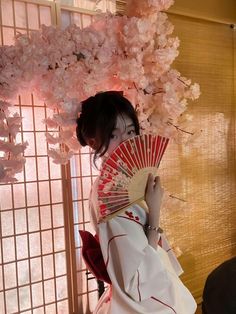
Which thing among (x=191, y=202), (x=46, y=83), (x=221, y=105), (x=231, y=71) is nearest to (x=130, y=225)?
(x=46, y=83)

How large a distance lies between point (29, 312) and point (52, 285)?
0.22m

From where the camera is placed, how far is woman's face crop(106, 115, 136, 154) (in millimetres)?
1532

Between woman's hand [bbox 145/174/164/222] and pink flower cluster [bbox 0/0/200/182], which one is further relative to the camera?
pink flower cluster [bbox 0/0/200/182]

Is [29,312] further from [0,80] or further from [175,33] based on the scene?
[175,33]

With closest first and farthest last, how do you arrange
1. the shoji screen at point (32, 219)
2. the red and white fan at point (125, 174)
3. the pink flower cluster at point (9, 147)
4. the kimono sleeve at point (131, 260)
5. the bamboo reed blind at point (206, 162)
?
the kimono sleeve at point (131, 260)
the red and white fan at point (125, 174)
the pink flower cluster at point (9, 147)
the shoji screen at point (32, 219)
the bamboo reed blind at point (206, 162)

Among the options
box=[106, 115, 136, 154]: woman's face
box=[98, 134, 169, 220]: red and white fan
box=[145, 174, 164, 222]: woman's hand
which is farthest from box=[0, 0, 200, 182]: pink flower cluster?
box=[145, 174, 164, 222]: woman's hand

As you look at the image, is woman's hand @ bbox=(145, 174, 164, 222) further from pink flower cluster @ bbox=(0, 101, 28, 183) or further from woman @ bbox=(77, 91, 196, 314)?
pink flower cluster @ bbox=(0, 101, 28, 183)

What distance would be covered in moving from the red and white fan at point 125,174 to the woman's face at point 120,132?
10cm

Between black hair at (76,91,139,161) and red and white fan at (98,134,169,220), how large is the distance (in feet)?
0.35

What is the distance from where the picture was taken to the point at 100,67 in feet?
→ 6.20

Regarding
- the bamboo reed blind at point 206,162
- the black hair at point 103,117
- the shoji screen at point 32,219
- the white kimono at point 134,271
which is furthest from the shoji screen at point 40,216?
the white kimono at point 134,271

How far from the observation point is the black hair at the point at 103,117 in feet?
4.96

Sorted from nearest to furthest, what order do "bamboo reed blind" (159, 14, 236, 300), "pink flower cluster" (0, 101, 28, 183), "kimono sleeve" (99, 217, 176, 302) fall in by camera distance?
"kimono sleeve" (99, 217, 176, 302)
"pink flower cluster" (0, 101, 28, 183)
"bamboo reed blind" (159, 14, 236, 300)

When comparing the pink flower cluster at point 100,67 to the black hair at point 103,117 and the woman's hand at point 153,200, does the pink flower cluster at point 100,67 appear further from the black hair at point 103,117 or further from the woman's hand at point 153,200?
the woman's hand at point 153,200
